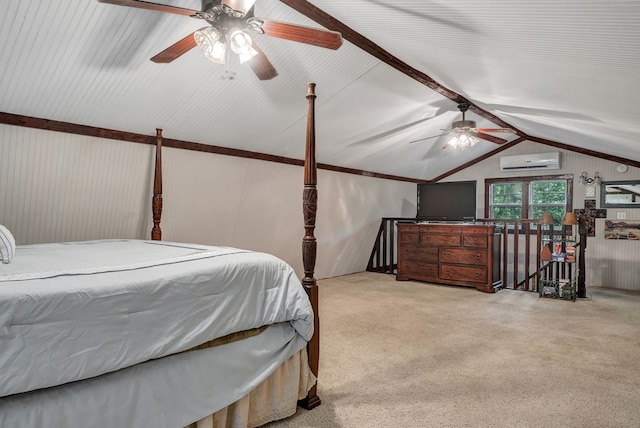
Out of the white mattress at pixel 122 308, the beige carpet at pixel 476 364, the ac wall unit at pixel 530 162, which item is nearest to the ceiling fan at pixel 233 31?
the white mattress at pixel 122 308

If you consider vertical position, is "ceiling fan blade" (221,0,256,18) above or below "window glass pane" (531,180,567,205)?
above

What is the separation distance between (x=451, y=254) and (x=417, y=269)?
62 cm

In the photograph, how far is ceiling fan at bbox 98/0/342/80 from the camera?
1863mm

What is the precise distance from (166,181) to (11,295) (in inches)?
114

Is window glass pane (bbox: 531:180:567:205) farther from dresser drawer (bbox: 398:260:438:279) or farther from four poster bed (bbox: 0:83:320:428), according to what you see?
four poster bed (bbox: 0:83:320:428)

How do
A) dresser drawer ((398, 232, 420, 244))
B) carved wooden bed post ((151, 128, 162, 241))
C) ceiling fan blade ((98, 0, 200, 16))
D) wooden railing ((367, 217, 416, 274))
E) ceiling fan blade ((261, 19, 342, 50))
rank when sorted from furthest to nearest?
wooden railing ((367, 217, 416, 274))
dresser drawer ((398, 232, 420, 244))
carved wooden bed post ((151, 128, 162, 241))
ceiling fan blade ((261, 19, 342, 50))
ceiling fan blade ((98, 0, 200, 16))

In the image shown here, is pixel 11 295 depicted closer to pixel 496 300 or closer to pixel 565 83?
pixel 565 83

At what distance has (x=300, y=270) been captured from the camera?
5.81 m

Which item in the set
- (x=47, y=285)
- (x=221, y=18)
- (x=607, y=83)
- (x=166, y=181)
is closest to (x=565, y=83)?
(x=607, y=83)

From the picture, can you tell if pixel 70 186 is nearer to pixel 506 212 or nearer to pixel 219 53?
pixel 219 53

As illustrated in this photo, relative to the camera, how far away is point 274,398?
1974 millimetres

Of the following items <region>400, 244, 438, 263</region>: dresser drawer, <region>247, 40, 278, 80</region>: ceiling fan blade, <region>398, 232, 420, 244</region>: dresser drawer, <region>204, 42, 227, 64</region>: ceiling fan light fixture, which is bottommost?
<region>400, 244, 438, 263</region>: dresser drawer

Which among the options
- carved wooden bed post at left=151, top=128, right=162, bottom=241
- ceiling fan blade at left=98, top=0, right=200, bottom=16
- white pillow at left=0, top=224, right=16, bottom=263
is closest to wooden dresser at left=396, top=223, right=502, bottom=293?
carved wooden bed post at left=151, top=128, right=162, bottom=241

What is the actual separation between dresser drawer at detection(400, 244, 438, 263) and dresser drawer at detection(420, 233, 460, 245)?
0.31ft
